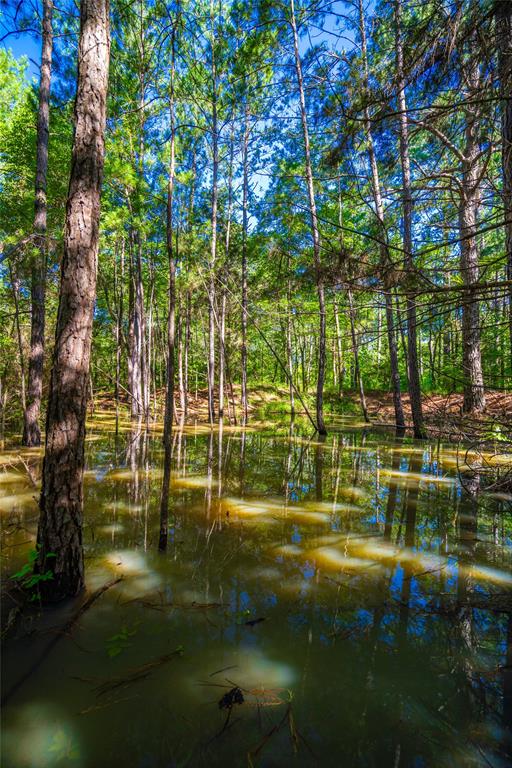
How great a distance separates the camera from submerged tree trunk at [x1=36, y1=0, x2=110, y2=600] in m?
2.66

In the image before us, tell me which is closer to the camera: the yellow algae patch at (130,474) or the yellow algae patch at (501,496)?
the yellow algae patch at (501,496)

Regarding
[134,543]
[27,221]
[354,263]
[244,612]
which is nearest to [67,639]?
[244,612]

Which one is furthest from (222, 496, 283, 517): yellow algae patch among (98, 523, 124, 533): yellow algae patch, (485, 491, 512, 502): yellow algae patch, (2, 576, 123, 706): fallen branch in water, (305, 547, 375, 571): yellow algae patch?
(485, 491, 512, 502): yellow algae patch

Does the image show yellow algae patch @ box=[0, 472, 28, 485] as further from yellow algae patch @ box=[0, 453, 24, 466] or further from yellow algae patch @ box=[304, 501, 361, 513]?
yellow algae patch @ box=[304, 501, 361, 513]

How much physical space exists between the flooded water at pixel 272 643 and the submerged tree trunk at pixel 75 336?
0.42 meters

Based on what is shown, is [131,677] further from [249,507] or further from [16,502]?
[16,502]

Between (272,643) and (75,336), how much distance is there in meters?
2.66

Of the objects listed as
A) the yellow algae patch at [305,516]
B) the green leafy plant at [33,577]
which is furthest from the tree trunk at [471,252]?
the green leafy plant at [33,577]

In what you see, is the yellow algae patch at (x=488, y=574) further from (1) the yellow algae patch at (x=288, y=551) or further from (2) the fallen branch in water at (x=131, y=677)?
(2) the fallen branch in water at (x=131, y=677)

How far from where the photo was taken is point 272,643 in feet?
7.11

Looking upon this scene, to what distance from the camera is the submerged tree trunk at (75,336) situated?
8.73 feet

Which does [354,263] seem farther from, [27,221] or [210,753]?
[27,221]

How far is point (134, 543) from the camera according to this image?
3.64 meters

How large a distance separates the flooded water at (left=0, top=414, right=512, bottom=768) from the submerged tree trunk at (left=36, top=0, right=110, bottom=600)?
422mm
